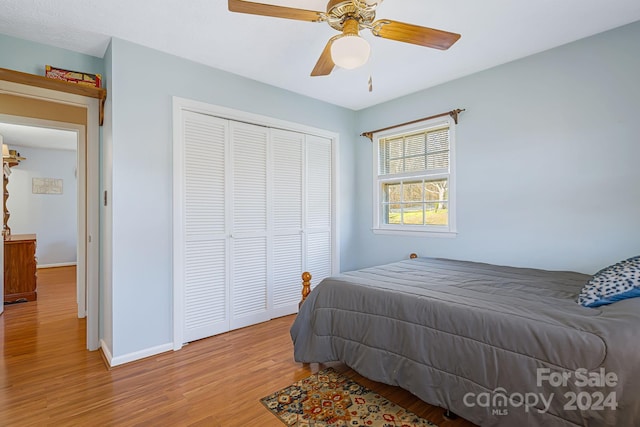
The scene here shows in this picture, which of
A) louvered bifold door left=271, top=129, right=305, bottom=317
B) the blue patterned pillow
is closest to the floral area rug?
the blue patterned pillow

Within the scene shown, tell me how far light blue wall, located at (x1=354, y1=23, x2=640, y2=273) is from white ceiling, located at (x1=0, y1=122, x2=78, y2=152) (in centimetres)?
563

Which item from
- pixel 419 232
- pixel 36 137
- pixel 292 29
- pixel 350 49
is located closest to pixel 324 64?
pixel 292 29

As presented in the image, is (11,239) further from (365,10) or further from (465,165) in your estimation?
(465,165)

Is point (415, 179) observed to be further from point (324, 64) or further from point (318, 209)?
point (324, 64)

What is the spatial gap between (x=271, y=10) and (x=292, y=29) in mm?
708

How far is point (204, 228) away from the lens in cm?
288

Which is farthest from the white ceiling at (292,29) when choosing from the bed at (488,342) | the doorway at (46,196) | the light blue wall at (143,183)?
the doorway at (46,196)

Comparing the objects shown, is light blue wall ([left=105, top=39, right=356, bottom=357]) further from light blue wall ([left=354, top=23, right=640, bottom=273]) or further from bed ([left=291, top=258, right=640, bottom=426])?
light blue wall ([left=354, top=23, right=640, bottom=273])

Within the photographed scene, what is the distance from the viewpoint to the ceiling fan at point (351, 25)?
1584 mm

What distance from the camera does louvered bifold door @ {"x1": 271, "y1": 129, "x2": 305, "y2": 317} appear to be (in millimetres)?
3424

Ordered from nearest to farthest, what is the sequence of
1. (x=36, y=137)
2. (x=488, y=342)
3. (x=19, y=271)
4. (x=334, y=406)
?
(x=488, y=342) < (x=334, y=406) < (x=19, y=271) < (x=36, y=137)

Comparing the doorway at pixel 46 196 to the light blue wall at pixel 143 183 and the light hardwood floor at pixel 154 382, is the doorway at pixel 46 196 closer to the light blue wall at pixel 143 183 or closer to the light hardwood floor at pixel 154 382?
the light hardwood floor at pixel 154 382

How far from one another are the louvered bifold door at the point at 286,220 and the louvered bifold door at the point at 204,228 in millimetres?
598

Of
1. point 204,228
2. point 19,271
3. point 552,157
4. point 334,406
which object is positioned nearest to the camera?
point 334,406
